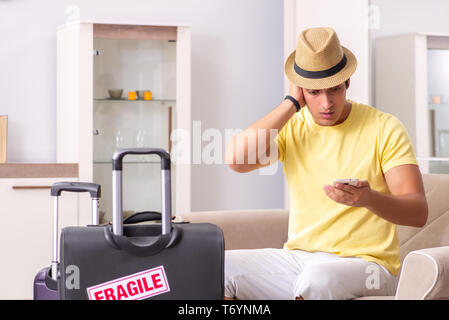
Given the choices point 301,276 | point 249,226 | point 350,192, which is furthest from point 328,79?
point 249,226

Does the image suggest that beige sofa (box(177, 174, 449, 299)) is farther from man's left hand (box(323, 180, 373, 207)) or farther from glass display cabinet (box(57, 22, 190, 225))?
glass display cabinet (box(57, 22, 190, 225))

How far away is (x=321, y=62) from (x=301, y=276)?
62 centimetres

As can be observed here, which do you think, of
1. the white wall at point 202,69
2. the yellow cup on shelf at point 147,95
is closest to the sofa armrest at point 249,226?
the yellow cup on shelf at point 147,95

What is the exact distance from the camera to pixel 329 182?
1.81 m

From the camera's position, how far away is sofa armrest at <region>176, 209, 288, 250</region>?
221 cm

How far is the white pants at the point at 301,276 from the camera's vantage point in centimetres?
158

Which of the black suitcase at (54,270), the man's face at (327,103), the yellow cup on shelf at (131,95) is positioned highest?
the yellow cup on shelf at (131,95)

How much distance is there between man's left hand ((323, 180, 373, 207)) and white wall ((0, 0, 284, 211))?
2.42 meters

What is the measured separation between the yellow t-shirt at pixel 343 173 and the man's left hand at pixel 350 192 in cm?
25

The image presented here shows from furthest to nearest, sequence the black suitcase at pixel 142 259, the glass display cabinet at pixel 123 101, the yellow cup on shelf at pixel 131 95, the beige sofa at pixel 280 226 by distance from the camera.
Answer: the yellow cup on shelf at pixel 131 95 → the glass display cabinet at pixel 123 101 → the beige sofa at pixel 280 226 → the black suitcase at pixel 142 259

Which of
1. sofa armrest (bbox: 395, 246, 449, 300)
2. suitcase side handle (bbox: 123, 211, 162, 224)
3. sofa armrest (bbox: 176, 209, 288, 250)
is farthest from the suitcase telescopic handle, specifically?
sofa armrest (bbox: 176, 209, 288, 250)

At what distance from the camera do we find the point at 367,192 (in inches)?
59.7

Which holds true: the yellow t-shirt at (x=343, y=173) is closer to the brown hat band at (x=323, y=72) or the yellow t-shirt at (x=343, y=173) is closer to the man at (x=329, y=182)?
the man at (x=329, y=182)

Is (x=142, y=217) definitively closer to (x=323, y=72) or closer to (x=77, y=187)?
(x=77, y=187)
